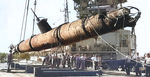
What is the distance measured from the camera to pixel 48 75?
25.8ft

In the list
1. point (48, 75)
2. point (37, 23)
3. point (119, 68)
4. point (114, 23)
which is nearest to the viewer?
point (114, 23)

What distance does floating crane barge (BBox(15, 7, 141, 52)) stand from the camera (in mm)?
3605

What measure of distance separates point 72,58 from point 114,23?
1239cm

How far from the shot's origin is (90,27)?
418 centimetres

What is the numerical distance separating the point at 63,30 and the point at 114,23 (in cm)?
183

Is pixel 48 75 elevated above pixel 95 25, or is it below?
below

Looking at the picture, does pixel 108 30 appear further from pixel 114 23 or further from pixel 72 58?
pixel 72 58

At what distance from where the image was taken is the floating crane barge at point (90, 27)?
3.61 meters

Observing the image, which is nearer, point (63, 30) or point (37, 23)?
point (63, 30)

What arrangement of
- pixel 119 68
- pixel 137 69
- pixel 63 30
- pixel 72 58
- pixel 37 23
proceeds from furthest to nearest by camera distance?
1. pixel 72 58
2. pixel 119 68
3. pixel 137 69
4. pixel 37 23
5. pixel 63 30

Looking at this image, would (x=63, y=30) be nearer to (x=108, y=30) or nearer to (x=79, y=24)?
(x=79, y=24)

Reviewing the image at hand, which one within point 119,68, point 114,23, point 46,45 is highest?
point 114,23

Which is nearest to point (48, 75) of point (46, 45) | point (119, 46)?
point (46, 45)

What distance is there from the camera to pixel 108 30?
156 inches
